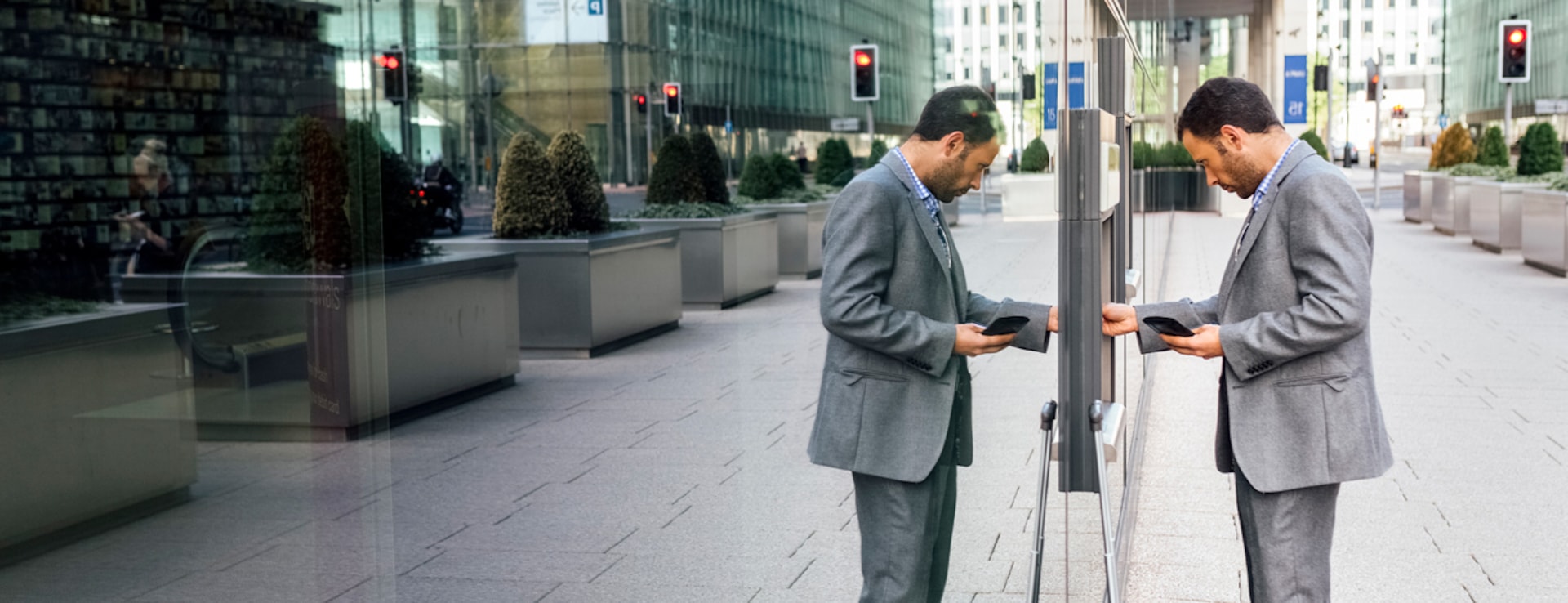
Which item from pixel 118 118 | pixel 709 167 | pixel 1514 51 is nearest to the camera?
pixel 118 118

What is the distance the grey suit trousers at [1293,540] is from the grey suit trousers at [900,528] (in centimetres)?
66

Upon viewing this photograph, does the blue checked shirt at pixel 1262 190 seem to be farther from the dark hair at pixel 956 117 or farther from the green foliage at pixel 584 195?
the green foliage at pixel 584 195

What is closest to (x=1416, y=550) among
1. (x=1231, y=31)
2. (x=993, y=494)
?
(x=993, y=494)

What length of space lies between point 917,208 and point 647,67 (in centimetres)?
109

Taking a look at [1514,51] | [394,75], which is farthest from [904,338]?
[1514,51]

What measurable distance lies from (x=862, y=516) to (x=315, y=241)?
1.23m

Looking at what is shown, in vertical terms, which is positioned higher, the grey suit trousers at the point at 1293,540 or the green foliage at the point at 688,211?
the green foliage at the point at 688,211

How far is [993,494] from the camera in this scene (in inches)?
160

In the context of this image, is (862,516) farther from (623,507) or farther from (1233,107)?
(623,507)

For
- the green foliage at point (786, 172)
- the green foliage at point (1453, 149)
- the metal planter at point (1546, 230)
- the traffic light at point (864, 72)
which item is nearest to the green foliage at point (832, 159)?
the traffic light at point (864, 72)

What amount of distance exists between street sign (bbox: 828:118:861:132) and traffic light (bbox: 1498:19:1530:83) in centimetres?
2815

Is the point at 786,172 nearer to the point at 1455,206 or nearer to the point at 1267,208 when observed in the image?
the point at 1267,208

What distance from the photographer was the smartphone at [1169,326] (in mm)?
3266

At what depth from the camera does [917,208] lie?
3.02 m
